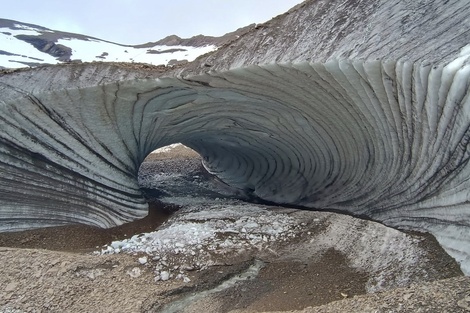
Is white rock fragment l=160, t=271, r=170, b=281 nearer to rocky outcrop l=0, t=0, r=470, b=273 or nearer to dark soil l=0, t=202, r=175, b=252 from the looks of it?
dark soil l=0, t=202, r=175, b=252

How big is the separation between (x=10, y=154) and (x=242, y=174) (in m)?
3.93

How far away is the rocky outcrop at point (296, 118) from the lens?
3441mm

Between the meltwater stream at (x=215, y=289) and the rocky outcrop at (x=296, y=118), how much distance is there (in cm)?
139

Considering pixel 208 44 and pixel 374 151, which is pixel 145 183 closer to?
pixel 374 151

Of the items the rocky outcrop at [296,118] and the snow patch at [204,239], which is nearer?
the rocky outcrop at [296,118]

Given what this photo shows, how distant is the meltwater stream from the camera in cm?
381

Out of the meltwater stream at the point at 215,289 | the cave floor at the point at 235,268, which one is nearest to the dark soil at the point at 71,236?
the cave floor at the point at 235,268

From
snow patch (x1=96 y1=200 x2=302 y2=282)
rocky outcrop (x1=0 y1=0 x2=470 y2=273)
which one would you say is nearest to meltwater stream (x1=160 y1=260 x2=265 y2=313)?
snow patch (x1=96 y1=200 x2=302 y2=282)

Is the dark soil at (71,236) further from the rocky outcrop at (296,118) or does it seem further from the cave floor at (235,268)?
the rocky outcrop at (296,118)

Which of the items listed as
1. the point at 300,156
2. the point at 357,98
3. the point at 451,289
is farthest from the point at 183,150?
the point at 451,289

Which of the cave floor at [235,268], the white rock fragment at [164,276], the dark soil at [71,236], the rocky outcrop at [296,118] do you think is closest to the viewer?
the rocky outcrop at [296,118]

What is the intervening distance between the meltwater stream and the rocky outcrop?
4.55 feet

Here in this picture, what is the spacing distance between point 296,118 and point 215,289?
1.99 m

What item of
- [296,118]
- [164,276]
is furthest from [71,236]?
[296,118]
